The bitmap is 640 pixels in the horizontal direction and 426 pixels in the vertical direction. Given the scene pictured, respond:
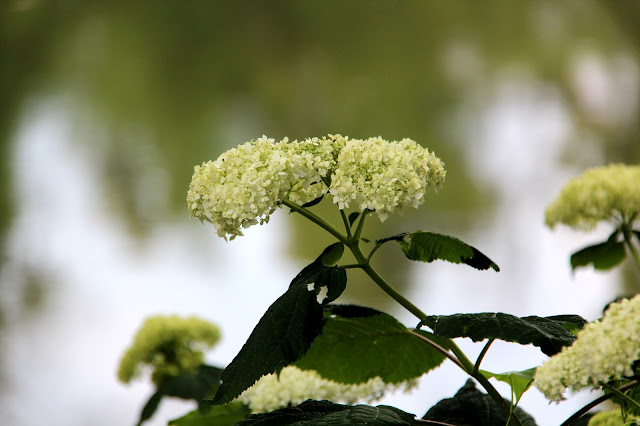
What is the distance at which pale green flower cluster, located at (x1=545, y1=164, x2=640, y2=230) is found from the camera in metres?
0.94

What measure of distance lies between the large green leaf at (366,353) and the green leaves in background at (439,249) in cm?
7

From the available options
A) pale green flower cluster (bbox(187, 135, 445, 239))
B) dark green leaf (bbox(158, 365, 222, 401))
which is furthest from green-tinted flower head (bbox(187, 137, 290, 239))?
dark green leaf (bbox(158, 365, 222, 401))

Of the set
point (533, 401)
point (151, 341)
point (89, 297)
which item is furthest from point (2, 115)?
point (533, 401)

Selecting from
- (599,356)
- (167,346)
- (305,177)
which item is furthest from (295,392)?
(167,346)

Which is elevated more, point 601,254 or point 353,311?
point 601,254

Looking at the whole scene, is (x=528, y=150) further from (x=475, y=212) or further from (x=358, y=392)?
(x=358, y=392)

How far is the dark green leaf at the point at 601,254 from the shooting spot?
95 cm

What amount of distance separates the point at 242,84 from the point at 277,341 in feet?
7.40

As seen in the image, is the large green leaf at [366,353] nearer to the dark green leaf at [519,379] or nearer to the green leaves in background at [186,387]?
the dark green leaf at [519,379]

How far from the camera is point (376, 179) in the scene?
1.71 ft

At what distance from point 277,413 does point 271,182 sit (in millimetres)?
172

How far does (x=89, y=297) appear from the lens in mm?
2529

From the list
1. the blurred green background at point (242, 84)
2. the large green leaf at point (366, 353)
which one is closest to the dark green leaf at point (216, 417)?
the large green leaf at point (366, 353)

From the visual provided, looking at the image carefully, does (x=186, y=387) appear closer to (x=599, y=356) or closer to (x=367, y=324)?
(x=367, y=324)
